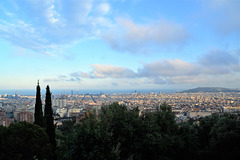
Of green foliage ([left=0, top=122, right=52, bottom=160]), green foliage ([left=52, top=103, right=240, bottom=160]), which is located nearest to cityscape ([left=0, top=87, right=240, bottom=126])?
green foliage ([left=52, top=103, right=240, bottom=160])

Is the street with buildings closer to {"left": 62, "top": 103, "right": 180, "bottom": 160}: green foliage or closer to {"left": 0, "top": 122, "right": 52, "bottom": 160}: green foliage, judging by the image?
{"left": 62, "top": 103, "right": 180, "bottom": 160}: green foliage

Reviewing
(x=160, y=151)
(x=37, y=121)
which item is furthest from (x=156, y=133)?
(x=37, y=121)

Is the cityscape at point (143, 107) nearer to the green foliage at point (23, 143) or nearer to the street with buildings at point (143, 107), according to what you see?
the street with buildings at point (143, 107)

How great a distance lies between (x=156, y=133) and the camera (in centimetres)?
1000

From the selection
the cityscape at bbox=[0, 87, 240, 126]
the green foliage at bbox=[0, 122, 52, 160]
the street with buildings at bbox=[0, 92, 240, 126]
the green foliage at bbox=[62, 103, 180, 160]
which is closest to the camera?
the green foliage at bbox=[62, 103, 180, 160]

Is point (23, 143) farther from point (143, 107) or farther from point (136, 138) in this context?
point (143, 107)

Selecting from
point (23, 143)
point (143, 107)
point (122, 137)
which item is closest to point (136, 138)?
point (122, 137)

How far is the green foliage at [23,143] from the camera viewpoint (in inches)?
392

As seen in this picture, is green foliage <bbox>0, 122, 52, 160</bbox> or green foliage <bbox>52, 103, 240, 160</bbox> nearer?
green foliage <bbox>52, 103, 240, 160</bbox>

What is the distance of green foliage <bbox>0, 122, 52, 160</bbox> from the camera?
9.96 m

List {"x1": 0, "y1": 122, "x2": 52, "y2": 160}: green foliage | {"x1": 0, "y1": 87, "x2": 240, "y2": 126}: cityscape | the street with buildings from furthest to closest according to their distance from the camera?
the street with buildings < {"x1": 0, "y1": 87, "x2": 240, "y2": 126}: cityscape < {"x1": 0, "y1": 122, "x2": 52, "y2": 160}: green foliage

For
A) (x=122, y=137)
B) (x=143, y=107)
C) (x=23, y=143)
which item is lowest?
(x=143, y=107)

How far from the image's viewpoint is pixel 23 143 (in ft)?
33.4

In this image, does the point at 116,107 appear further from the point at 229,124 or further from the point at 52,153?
the point at 229,124
